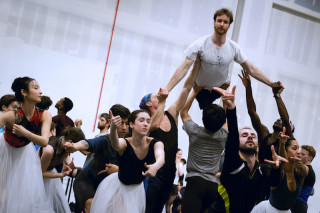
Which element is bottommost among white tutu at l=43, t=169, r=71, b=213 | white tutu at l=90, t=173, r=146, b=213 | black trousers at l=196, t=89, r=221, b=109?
white tutu at l=43, t=169, r=71, b=213

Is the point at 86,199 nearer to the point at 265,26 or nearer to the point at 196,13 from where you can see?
the point at 196,13

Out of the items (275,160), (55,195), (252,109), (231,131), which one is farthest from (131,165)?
(252,109)

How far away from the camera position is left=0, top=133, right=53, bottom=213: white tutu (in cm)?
347

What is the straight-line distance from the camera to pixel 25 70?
21.5 ft

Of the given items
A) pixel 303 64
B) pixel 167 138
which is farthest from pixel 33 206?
pixel 303 64

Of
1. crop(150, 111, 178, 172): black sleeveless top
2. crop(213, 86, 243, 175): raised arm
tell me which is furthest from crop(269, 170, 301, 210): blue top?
crop(150, 111, 178, 172): black sleeveless top

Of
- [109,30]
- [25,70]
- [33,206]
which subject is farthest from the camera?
[109,30]

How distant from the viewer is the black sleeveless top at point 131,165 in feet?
10.4

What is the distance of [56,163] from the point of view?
4.03 metres

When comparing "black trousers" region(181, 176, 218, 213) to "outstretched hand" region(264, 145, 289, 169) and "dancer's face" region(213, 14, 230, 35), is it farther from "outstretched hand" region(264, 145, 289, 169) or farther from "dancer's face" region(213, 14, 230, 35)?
"dancer's face" region(213, 14, 230, 35)

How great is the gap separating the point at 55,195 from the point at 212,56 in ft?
6.32

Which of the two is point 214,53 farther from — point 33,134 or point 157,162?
point 33,134

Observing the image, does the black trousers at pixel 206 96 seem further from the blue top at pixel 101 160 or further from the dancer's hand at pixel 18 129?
the dancer's hand at pixel 18 129

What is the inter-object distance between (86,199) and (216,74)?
4.97ft
